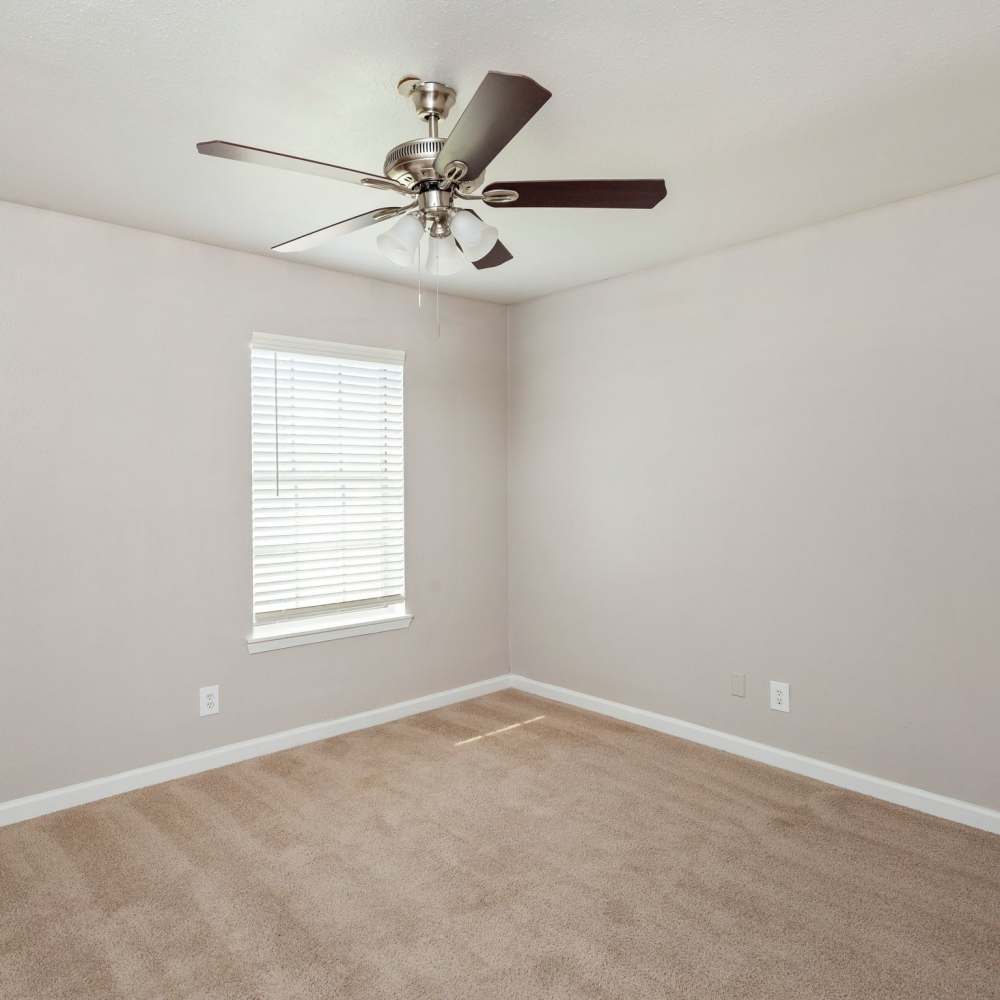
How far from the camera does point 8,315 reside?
Answer: 9.52ft

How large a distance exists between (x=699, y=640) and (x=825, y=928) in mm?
1627

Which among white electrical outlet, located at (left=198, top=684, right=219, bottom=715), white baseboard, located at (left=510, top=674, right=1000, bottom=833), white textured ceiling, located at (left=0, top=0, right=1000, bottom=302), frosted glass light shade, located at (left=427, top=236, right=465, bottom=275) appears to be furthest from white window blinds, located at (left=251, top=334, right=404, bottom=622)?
frosted glass light shade, located at (left=427, top=236, right=465, bottom=275)

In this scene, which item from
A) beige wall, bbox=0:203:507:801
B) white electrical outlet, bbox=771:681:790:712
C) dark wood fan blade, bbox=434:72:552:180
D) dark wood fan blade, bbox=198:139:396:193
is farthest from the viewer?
white electrical outlet, bbox=771:681:790:712

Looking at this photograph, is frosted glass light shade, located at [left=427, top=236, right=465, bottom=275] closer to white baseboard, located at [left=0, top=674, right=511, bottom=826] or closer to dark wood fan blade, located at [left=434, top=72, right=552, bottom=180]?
dark wood fan blade, located at [left=434, top=72, right=552, bottom=180]

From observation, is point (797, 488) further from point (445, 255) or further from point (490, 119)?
point (490, 119)

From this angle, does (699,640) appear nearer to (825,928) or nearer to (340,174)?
(825,928)

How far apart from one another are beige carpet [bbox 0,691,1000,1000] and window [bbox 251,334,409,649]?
A: 2.64 feet

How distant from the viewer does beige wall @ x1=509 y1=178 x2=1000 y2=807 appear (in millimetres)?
2820

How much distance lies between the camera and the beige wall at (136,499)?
2.95 metres

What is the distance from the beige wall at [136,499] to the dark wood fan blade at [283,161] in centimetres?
161

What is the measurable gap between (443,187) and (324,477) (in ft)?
6.88

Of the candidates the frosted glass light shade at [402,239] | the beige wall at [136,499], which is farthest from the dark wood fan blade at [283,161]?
the beige wall at [136,499]

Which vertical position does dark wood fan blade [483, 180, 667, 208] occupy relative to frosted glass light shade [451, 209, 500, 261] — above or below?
above

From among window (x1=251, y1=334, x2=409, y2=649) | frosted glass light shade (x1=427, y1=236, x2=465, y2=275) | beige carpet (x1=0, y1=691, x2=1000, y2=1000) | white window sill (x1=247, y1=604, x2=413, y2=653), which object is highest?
frosted glass light shade (x1=427, y1=236, x2=465, y2=275)
